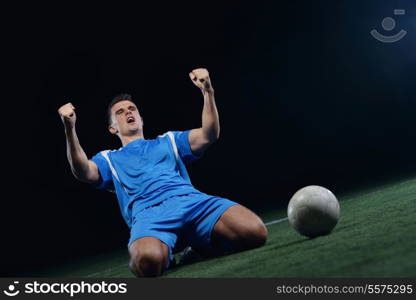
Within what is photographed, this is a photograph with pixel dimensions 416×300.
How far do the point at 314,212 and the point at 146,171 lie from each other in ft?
3.38

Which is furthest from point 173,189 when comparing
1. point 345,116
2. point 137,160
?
point 345,116

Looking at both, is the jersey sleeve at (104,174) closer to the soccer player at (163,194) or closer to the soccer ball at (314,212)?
the soccer player at (163,194)

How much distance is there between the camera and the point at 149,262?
10.2 feet

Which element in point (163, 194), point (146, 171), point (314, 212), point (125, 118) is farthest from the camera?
point (125, 118)

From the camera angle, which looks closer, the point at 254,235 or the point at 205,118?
the point at 254,235

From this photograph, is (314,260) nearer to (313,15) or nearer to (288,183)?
(288,183)

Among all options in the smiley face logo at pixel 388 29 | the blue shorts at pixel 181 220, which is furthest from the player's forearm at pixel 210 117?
the smiley face logo at pixel 388 29

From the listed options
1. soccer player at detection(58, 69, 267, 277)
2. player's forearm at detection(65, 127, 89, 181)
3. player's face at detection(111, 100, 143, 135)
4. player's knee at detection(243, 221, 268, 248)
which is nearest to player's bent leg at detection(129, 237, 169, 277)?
soccer player at detection(58, 69, 267, 277)

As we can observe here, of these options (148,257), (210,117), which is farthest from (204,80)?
(148,257)

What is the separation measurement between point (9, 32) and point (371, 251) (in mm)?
4920

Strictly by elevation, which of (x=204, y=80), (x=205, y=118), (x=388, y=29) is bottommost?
(x=205, y=118)

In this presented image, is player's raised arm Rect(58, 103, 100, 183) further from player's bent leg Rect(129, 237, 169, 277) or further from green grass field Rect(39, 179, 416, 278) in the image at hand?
green grass field Rect(39, 179, 416, 278)

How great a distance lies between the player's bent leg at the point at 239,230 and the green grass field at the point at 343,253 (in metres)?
0.10

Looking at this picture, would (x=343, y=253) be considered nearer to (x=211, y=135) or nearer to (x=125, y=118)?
(x=211, y=135)
